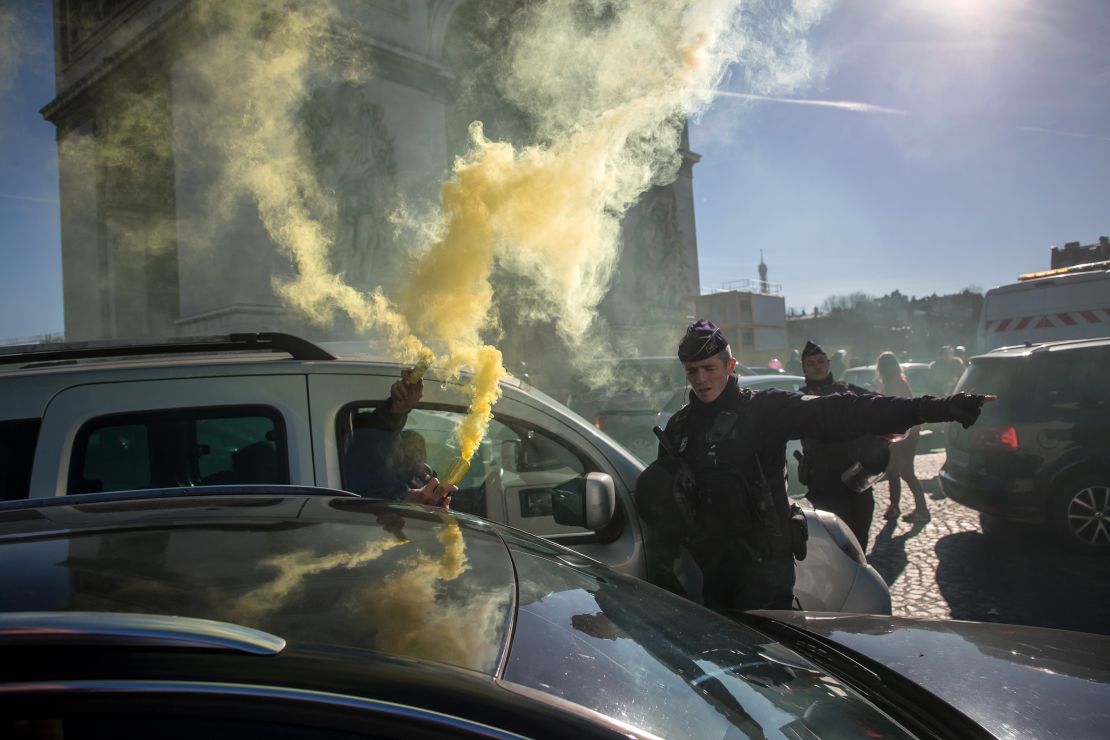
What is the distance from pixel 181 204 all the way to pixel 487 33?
7.72 metres

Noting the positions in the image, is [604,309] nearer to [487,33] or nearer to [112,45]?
[487,33]

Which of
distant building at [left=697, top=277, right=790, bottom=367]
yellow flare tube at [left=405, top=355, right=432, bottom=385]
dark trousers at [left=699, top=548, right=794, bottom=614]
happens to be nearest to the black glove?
dark trousers at [left=699, top=548, right=794, bottom=614]

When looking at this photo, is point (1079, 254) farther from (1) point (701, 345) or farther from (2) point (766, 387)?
(1) point (701, 345)

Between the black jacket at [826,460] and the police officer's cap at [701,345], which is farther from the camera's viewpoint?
the black jacket at [826,460]

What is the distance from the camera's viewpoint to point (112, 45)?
41.7ft

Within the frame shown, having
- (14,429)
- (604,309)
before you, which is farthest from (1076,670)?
(604,309)

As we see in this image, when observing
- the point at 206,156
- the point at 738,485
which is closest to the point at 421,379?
the point at 738,485

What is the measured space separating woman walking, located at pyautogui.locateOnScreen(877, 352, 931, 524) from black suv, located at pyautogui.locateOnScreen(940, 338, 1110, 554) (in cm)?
88

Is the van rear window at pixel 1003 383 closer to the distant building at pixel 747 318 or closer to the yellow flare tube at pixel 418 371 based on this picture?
the yellow flare tube at pixel 418 371

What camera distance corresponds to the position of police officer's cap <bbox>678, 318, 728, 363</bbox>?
295cm

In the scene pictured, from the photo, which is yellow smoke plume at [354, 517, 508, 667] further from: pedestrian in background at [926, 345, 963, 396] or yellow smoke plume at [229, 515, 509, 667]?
pedestrian in background at [926, 345, 963, 396]

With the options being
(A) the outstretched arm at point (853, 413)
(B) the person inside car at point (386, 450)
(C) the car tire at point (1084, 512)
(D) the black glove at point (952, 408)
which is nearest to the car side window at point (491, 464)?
(B) the person inside car at point (386, 450)

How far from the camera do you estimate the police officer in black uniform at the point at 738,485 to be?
2680 millimetres

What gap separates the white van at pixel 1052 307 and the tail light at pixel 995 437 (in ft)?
16.4
